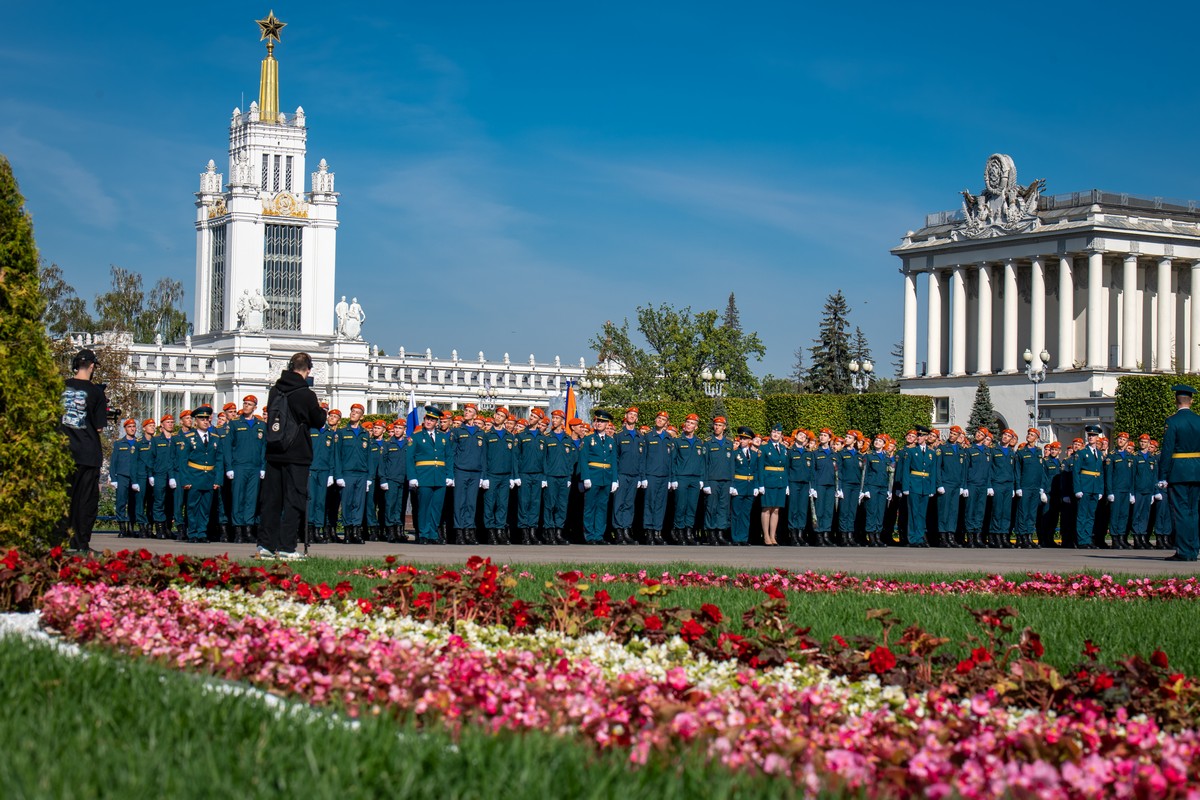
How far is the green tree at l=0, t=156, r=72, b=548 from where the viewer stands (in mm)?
10258

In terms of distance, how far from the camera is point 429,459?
21656mm

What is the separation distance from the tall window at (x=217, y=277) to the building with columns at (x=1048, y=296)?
82.5 m

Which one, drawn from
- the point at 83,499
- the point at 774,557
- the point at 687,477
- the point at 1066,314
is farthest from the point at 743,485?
the point at 1066,314

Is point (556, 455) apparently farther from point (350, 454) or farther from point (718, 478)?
point (350, 454)

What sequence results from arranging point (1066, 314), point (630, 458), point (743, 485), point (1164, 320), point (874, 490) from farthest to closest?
point (1164, 320) < point (1066, 314) < point (874, 490) < point (743, 485) < point (630, 458)

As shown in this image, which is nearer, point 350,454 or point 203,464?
point 203,464

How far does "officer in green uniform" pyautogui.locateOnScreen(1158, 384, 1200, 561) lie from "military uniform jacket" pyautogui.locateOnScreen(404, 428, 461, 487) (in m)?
10.3

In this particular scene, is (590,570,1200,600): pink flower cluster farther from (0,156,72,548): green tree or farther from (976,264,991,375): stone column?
(976,264,991,375): stone column

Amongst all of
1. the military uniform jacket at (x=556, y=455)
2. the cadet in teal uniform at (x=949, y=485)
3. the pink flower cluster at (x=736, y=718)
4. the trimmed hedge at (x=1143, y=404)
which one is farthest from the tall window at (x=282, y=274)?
the pink flower cluster at (x=736, y=718)

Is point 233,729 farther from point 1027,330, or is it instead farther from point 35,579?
point 1027,330

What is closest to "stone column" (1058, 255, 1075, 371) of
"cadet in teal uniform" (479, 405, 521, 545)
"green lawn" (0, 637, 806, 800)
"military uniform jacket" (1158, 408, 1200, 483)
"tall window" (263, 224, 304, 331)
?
"military uniform jacket" (1158, 408, 1200, 483)

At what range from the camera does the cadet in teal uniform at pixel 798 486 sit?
80.5ft

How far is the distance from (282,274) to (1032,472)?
128 m

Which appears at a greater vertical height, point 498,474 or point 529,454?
point 529,454
